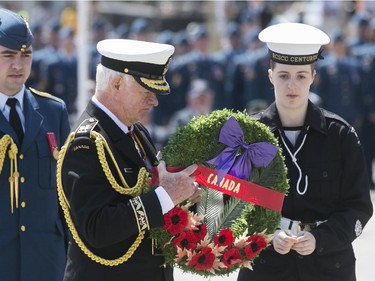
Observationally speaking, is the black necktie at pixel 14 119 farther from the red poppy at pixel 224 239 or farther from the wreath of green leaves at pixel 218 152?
the red poppy at pixel 224 239

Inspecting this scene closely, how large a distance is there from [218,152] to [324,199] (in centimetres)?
71

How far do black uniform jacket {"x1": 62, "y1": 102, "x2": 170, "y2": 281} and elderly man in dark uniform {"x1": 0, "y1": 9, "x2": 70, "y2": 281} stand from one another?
66cm

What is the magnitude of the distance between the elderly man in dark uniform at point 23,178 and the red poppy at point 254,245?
1180 millimetres

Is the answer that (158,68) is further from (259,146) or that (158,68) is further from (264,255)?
(264,255)

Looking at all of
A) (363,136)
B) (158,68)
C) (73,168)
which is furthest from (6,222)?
(363,136)

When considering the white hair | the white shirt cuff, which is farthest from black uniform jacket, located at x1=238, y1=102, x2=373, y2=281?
the white hair

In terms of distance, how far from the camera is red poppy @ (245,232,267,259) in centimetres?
430

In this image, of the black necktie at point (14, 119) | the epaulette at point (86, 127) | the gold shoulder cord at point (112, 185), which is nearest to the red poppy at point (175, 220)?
the gold shoulder cord at point (112, 185)

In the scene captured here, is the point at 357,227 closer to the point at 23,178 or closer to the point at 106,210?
the point at 106,210

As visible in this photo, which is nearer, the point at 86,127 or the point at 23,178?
the point at 86,127

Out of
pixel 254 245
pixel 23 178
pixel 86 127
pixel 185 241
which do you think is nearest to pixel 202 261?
pixel 185 241

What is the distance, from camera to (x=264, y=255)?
4852mm

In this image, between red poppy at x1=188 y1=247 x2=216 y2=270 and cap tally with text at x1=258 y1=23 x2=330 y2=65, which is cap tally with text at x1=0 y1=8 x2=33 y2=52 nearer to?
cap tally with text at x1=258 y1=23 x2=330 y2=65

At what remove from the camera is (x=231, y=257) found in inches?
168
